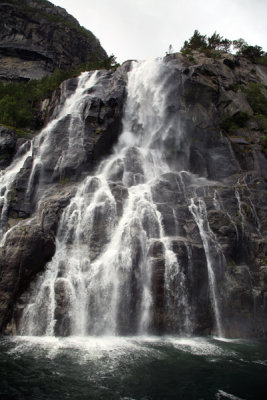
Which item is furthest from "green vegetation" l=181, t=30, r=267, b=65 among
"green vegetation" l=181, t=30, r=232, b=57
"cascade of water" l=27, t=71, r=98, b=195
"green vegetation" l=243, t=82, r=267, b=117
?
"cascade of water" l=27, t=71, r=98, b=195

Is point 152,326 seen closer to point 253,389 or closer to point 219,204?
point 253,389

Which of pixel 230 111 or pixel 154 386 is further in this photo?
pixel 230 111

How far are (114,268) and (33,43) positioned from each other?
214 ft

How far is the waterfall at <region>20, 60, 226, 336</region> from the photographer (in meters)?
17.5

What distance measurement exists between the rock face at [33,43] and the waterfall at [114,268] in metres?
45.9

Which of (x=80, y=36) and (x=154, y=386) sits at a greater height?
(x=80, y=36)

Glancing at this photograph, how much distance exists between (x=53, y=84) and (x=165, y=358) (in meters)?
42.7

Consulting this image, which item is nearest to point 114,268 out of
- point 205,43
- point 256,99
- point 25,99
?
point 25,99

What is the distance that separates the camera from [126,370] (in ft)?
39.2

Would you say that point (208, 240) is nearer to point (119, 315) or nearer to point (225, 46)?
point (119, 315)

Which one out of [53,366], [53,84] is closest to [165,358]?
[53,366]

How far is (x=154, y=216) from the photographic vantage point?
22.5 metres

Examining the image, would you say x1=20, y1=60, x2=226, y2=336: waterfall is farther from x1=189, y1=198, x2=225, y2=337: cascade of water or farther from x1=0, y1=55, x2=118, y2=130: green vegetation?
x1=0, y1=55, x2=118, y2=130: green vegetation

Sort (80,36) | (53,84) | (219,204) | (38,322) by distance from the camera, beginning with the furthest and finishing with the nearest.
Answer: (80,36) → (53,84) → (219,204) → (38,322)
